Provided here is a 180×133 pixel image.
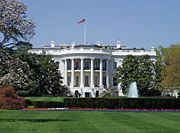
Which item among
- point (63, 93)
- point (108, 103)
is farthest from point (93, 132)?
point (63, 93)

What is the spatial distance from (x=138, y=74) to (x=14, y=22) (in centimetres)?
7082

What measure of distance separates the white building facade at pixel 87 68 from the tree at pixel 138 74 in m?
12.6

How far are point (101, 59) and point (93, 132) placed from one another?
95.4 m

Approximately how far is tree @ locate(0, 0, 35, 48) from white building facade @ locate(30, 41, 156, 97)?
82417 mm

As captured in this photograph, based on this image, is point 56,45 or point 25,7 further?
point 56,45

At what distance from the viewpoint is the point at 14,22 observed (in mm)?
26938

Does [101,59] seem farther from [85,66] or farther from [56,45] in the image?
[56,45]

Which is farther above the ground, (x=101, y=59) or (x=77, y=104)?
(x=101, y=59)

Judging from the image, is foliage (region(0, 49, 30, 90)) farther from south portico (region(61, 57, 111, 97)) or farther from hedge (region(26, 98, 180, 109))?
south portico (region(61, 57, 111, 97))

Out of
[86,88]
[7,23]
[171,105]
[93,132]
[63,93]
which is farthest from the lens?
[86,88]

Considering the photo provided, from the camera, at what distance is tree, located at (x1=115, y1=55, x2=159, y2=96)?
9462cm

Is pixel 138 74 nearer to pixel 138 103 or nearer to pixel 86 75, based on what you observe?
pixel 86 75

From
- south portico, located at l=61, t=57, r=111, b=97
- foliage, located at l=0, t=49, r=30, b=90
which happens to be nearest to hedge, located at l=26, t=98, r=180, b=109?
foliage, located at l=0, t=49, r=30, b=90

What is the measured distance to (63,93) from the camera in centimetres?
9931
